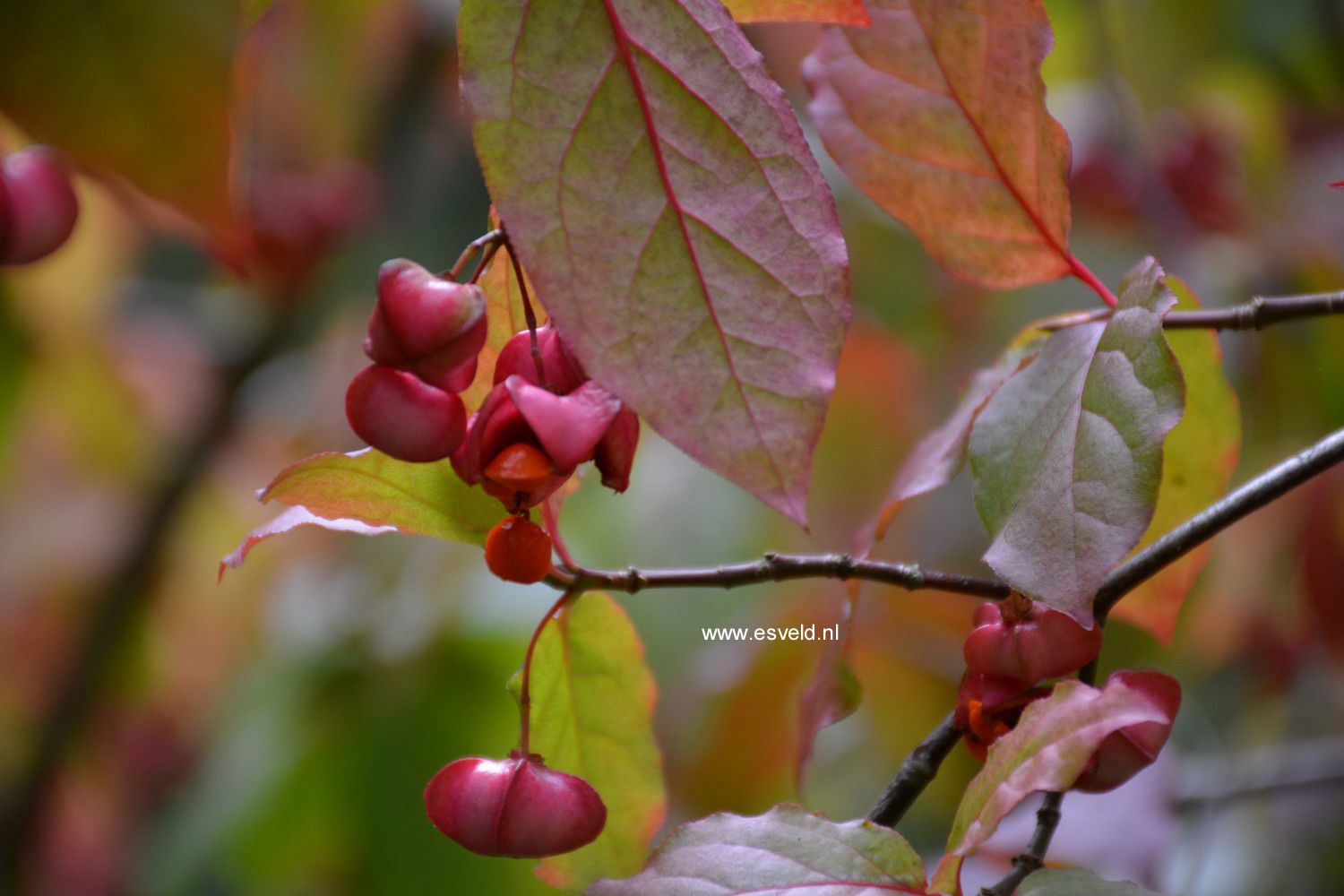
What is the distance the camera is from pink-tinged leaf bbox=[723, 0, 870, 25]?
0.38 metres

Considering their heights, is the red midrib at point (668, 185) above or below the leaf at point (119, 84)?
below

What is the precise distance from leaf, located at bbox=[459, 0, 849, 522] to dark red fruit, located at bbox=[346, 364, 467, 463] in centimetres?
6

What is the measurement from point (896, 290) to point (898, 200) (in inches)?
32.4

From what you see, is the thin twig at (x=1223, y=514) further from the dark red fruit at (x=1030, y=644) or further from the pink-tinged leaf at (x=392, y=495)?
the pink-tinged leaf at (x=392, y=495)

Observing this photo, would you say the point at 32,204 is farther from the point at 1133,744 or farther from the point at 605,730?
the point at 1133,744

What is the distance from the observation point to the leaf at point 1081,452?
35 cm

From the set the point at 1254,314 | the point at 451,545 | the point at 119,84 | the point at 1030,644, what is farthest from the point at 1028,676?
A: the point at 451,545

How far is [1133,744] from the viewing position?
37cm

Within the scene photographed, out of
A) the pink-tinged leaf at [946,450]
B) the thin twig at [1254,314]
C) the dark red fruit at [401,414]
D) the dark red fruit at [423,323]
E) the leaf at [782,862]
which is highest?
the thin twig at [1254,314]

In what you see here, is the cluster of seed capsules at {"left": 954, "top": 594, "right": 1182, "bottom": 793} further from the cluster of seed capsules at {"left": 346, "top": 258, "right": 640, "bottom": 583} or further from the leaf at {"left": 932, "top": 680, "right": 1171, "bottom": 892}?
the cluster of seed capsules at {"left": 346, "top": 258, "right": 640, "bottom": 583}

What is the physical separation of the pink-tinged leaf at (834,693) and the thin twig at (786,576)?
0.03m

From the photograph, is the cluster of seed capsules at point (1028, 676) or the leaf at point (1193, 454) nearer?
the cluster of seed capsules at point (1028, 676)

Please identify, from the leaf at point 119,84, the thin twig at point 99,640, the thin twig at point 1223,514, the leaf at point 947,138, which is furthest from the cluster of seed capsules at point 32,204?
A: the thin twig at point 99,640

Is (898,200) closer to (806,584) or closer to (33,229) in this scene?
(33,229)
